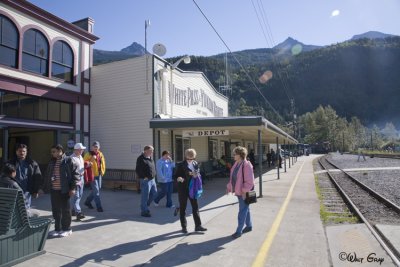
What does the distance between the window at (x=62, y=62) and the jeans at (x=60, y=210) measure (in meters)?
8.91

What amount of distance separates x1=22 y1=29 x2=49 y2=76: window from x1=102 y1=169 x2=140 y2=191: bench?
4959mm

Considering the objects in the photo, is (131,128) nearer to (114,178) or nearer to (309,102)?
(114,178)

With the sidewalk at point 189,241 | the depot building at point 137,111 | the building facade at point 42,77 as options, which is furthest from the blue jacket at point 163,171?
the building facade at point 42,77

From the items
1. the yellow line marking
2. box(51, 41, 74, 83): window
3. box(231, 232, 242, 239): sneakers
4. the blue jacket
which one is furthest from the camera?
box(51, 41, 74, 83): window

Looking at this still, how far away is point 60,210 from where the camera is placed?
6.23m

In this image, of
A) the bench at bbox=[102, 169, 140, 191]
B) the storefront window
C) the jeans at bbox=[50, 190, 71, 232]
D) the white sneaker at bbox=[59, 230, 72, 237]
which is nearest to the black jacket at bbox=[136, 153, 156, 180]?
the jeans at bbox=[50, 190, 71, 232]

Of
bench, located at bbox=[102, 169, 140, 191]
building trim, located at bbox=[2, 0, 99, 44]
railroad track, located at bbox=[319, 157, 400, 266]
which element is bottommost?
railroad track, located at bbox=[319, 157, 400, 266]

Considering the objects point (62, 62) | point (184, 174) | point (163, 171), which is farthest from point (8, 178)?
point (62, 62)

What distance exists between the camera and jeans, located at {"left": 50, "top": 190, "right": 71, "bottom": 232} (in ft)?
20.3

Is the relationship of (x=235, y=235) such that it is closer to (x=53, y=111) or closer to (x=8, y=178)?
(x=8, y=178)

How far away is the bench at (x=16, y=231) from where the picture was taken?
4.50 meters

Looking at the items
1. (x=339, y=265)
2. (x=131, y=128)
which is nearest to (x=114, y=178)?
(x=131, y=128)

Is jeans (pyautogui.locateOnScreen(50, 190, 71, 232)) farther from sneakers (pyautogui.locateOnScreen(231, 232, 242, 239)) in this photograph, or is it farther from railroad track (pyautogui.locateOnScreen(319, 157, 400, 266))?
railroad track (pyautogui.locateOnScreen(319, 157, 400, 266))

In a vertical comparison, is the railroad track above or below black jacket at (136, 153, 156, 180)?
below
